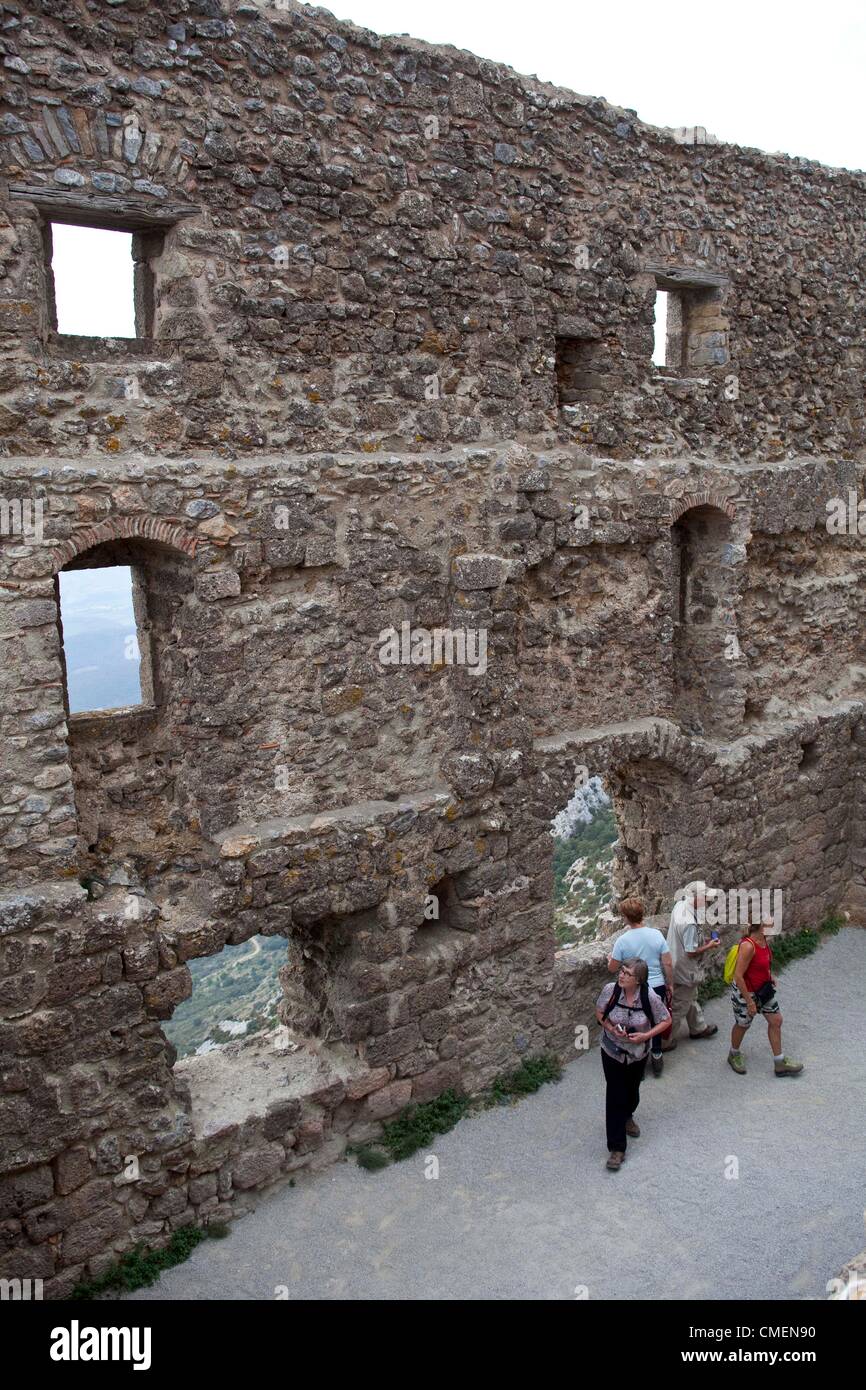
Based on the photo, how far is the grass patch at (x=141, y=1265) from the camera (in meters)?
6.04

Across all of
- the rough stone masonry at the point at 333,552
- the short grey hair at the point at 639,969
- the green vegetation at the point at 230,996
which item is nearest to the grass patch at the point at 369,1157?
the rough stone masonry at the point at 333,552

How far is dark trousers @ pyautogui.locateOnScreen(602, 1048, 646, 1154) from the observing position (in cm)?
690

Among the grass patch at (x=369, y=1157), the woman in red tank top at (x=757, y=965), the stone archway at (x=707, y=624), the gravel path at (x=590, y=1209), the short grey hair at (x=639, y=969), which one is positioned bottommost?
the gravel path at (x=590, y=1209)

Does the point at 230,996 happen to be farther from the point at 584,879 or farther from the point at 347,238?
the point at 347,238

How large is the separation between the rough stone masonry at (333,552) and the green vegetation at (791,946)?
2.82ft

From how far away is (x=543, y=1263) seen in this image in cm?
630

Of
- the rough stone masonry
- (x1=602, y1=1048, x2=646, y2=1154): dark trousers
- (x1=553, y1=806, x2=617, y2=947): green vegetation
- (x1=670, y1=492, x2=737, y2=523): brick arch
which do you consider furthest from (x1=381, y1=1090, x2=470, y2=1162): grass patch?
(x1=553, y1=806, x2=617, y2=947): green vegetation

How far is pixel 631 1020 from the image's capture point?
22.1ft

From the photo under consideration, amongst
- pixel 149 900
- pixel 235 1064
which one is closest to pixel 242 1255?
pixel 235 1064

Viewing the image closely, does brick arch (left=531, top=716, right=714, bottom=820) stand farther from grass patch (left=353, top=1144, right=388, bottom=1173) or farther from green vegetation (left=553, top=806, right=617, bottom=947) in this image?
green vegetation (left=553, top=806, right=617, bottom=947)

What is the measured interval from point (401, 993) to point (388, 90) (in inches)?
225

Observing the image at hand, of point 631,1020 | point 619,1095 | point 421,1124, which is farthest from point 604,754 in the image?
point 421,1124

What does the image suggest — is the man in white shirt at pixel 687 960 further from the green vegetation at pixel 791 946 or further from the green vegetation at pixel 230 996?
the green vegetation at pixel 230 996

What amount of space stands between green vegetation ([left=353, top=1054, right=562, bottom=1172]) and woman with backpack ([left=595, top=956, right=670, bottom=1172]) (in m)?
1.09
